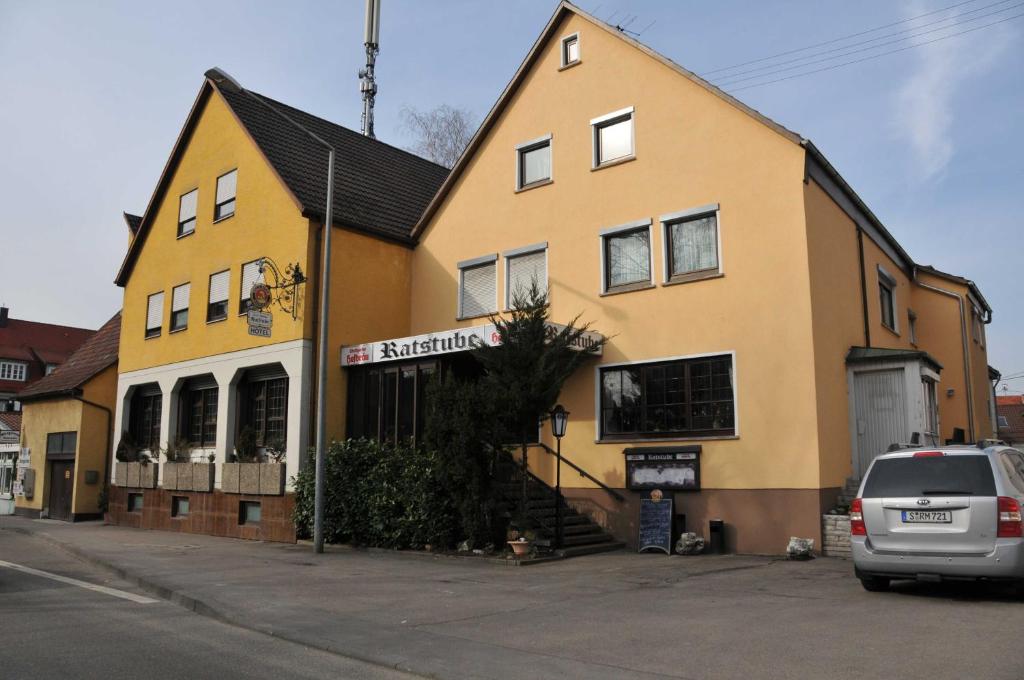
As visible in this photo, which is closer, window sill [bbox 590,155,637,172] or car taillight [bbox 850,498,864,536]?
car taillight [bbox 850,498,864,536]

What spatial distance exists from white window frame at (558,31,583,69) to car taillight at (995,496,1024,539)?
13270mm

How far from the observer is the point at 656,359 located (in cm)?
1638

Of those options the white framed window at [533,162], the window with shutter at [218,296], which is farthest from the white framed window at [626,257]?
the window with shutter at [218,296]

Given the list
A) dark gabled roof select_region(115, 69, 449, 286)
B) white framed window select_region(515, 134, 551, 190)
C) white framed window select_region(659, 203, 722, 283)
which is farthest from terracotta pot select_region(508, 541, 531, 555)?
dark gabled roof select_region(115, 69, 449, 286)

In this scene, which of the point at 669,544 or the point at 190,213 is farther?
the point at 190,213

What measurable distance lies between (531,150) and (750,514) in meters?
9.80

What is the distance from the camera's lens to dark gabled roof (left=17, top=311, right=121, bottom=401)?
27969 millimetres

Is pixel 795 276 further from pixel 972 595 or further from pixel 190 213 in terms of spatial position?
pixel 190 213

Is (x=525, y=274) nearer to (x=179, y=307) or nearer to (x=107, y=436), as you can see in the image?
(x=179, y=307)

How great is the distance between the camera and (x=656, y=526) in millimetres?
15242

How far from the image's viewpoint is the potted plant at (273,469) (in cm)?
1869

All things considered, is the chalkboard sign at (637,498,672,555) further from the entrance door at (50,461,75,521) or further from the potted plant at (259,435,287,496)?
the entrance door at (50,461,75,521)

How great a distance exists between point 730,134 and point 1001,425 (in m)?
52.3

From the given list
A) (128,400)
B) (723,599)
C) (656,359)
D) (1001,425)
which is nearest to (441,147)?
(128,400)
